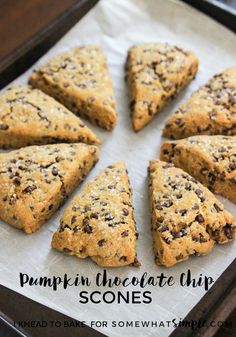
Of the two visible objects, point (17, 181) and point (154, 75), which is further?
point (154, 75)

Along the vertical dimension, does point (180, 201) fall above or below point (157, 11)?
below

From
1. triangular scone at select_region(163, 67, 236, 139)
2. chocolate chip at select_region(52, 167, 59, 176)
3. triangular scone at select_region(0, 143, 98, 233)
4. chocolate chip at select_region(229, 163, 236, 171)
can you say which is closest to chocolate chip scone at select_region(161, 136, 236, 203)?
chocolate chip at select_region(229, 163, 236, 171)

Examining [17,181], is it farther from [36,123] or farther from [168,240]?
[168,240]

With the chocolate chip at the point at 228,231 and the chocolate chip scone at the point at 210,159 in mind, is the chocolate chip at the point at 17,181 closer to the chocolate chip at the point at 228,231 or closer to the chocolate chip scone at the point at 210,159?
the chocolate chip scone at the point at 210,159

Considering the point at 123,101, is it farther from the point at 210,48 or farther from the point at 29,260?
the point at 29,260

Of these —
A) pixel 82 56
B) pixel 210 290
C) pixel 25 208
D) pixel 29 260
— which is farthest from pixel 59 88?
pixel 210 290

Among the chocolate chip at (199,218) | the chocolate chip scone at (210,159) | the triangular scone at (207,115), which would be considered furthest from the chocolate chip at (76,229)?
the triangular scone at (207,115)

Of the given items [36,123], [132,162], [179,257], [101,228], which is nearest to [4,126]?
[36,123]

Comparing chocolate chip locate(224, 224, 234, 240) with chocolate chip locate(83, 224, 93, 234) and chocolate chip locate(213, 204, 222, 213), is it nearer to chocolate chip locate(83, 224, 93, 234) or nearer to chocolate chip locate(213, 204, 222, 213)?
chocolate chip locate(213, 204, 222, 213)
